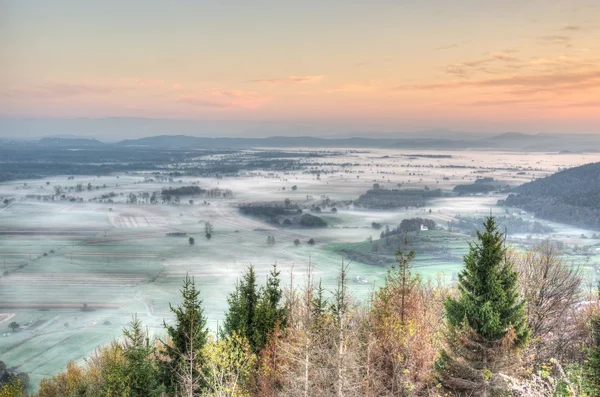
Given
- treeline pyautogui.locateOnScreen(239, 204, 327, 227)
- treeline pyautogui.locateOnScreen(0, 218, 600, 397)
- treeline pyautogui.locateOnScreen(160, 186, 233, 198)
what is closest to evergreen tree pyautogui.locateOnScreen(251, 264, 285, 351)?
treeline pyautogui.locateOnScreen(0, 218, 600, 397)

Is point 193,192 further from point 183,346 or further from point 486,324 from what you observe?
point 486,324

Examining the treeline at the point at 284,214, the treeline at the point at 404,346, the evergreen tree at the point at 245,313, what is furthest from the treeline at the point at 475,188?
the evergreen tree at the point at 245,313

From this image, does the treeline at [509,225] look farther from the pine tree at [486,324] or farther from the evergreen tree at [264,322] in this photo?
the pine tree at [486,324]

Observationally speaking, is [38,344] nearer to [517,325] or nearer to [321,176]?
[517,325]

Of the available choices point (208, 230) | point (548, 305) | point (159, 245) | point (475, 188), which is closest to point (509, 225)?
point (475, 188)

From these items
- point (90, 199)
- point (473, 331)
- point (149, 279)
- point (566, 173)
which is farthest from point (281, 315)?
point (90, 199)
